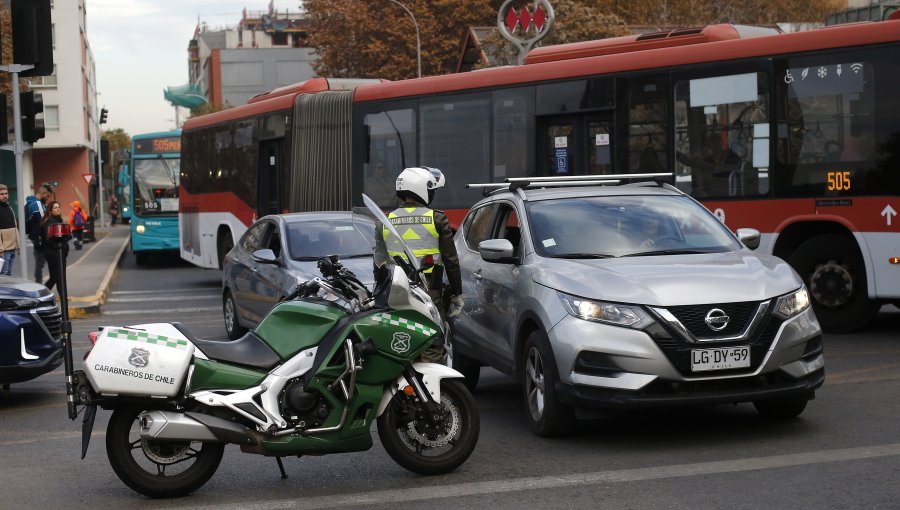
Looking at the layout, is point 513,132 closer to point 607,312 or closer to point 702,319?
point 607,312

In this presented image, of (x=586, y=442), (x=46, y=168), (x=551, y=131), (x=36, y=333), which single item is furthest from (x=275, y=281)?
(x=46, y=168)

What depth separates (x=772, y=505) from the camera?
6164 mm

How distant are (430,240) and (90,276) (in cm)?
1999

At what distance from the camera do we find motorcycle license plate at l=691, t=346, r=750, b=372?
7.46 m

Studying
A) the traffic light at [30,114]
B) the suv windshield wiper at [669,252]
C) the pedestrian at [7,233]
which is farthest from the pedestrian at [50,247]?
the suv windshield wiper at [669,252]

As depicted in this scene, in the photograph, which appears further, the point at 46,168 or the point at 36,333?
the point at 46,168

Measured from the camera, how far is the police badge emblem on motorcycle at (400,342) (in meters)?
6.86

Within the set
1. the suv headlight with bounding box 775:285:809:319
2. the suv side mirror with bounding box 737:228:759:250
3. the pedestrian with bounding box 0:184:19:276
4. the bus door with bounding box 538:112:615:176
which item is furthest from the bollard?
the pedestrian with bounding box 0:184:19:276

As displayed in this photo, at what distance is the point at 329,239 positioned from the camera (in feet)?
45.1

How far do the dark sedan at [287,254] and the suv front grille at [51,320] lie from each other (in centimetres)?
242

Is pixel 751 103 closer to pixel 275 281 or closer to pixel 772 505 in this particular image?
pixel 275 281

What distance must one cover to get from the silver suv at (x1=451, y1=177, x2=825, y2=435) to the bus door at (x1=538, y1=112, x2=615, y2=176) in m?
6.86

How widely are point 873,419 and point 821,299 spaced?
5.28m

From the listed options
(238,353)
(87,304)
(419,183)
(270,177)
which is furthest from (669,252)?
(270,177)
